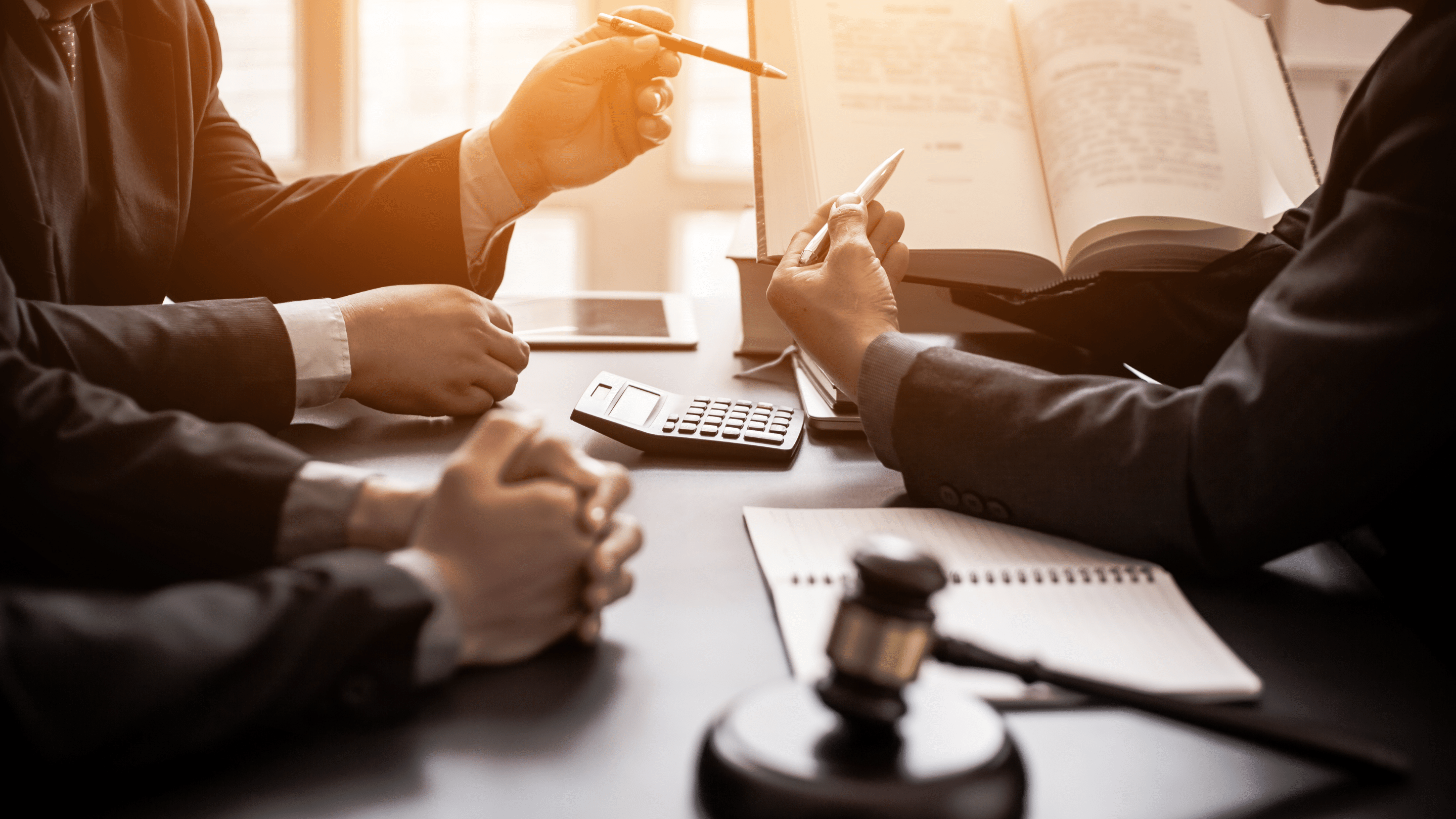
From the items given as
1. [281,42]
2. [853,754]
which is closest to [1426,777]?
[853,754]

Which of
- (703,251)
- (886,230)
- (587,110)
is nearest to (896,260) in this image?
(886,230)

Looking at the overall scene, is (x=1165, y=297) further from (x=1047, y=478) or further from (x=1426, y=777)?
(x=1426, y=777)

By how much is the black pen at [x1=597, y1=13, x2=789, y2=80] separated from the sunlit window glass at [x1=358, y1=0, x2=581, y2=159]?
2.09 meters

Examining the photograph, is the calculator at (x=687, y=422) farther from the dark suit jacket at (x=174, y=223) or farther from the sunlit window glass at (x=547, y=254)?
the sunlit window glass at (x=547, y=254)

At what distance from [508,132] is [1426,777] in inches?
41.6

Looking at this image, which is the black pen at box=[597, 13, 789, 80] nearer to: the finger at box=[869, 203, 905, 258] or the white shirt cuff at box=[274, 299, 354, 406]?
the finger at box=[869, 203, 905, 258]

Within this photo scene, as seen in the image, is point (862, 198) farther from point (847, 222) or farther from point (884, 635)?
point (884, 635)

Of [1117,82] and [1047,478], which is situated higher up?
[1117,82]

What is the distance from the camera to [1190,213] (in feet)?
3.29

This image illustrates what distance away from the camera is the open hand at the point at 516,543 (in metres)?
0.48

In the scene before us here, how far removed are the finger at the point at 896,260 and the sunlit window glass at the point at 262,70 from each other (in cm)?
266

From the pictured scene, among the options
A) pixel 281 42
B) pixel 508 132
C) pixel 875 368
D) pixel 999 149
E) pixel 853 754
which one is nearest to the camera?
pixel 853 754

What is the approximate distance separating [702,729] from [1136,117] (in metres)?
0.89

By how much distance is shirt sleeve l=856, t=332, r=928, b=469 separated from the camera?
0.74 meters
